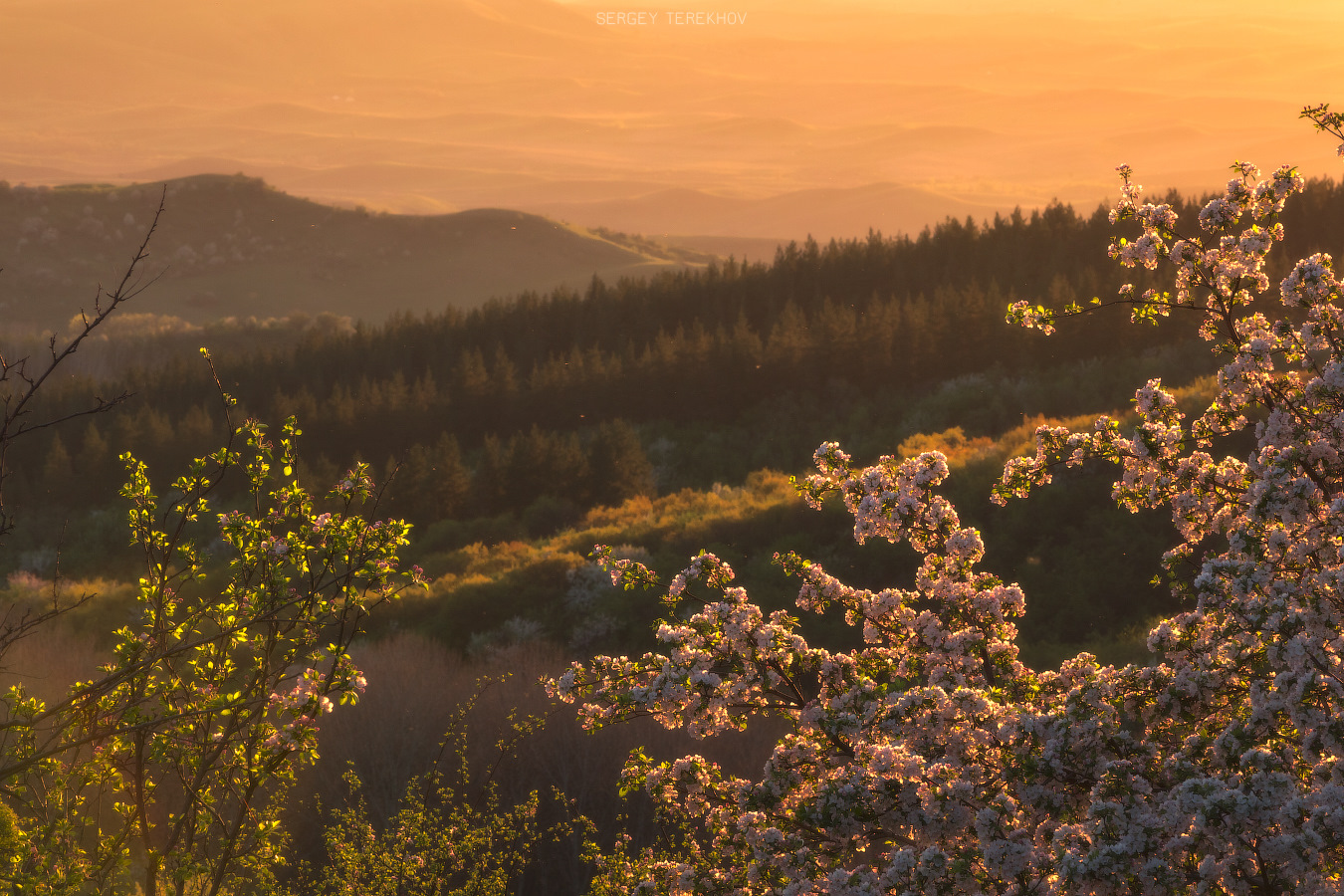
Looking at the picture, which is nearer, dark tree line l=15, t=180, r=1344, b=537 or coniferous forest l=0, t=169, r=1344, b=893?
coniferous forest l=0, t=169, r=1344, b=893

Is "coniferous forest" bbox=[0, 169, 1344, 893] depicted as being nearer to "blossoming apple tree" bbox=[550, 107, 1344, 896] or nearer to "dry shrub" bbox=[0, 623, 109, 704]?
"dry shrub" bbox=[0, 623, 109, 704]

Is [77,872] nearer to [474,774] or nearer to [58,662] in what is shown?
[474,774]

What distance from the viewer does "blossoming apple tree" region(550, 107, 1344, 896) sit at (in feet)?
20.3

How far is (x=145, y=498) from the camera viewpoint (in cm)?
841

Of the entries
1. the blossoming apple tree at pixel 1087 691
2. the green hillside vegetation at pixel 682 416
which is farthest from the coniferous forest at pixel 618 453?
the blossoming apple tree at pixel 1087 691

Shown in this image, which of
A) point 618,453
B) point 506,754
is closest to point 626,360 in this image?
point 618,453

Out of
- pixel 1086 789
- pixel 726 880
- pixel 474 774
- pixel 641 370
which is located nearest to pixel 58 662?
pixel 474 774

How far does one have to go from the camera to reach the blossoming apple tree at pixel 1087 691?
6.18 meters

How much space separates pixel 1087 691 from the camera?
724 cm

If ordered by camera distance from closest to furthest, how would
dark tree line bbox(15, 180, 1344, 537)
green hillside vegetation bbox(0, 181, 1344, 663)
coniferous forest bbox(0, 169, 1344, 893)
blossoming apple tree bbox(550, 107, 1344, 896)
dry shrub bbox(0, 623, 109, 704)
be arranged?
blossoming apple tree bbox(550, 107, 1344, 896) → coniferous forest bbox(0, 169, 1344, 893) → dry shrub bbox(0, 623, 109, 704) → green hillside vegetation bbox(0, 181, 1344, 663) → dark tree line bbox(15, 180, 1344, 537)

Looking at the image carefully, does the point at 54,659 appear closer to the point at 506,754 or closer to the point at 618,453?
the point at 506,754

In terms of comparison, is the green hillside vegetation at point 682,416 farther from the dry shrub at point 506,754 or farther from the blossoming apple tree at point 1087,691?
the blossoming apple tree at point 1087,691

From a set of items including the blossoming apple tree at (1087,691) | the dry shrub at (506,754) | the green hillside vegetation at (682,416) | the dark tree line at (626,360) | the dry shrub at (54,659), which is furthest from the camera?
the dark tree line at (626,360)

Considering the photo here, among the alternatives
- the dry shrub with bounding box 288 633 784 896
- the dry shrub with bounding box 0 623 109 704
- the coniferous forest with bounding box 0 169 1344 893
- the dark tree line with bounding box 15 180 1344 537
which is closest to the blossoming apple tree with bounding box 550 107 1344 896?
the coniferous forest with bounding box 0 169 1344 893
